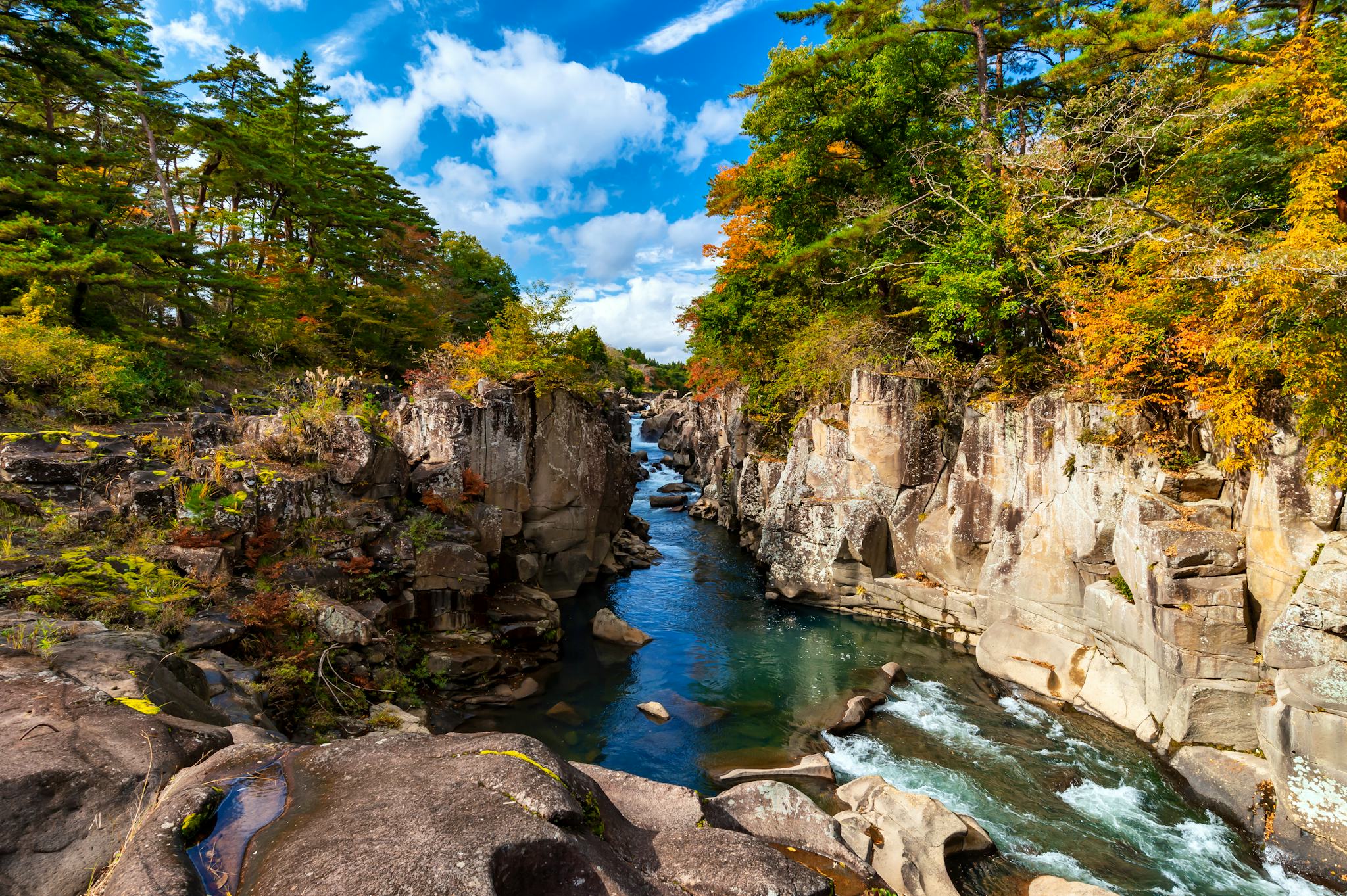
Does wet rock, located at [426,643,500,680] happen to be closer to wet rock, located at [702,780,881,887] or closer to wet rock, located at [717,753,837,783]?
wet rock, located at [717,753,837,783]

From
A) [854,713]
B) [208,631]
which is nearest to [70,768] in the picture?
[208,631]

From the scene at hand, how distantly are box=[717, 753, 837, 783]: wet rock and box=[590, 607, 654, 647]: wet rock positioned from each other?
661 centimetres

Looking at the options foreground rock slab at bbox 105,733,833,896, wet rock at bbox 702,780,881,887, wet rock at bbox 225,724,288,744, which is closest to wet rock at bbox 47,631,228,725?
wet rock at bbox 225,724,288,744

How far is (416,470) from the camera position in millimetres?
17219

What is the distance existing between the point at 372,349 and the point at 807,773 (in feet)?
77.2

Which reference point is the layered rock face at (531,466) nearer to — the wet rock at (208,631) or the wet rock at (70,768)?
the wet rock at (208,631)

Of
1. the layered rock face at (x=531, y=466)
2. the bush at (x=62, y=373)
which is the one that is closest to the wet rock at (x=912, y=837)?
the layered rock face at (x=531, y=466)

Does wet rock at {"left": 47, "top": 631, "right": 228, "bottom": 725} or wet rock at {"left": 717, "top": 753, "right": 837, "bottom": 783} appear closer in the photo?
wet rock at {"left": 47, "top": 631, "right": 228, "bottom": 725}

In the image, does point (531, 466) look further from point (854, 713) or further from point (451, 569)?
point (854, 713)

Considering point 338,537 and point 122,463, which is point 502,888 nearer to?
point 338,537

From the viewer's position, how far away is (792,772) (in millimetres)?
11836

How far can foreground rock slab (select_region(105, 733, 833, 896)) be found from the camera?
3934mm

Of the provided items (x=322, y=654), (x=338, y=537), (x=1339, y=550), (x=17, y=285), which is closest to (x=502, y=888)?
(x=322, y=654)

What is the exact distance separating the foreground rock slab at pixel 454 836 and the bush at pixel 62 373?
14128 millimetres
